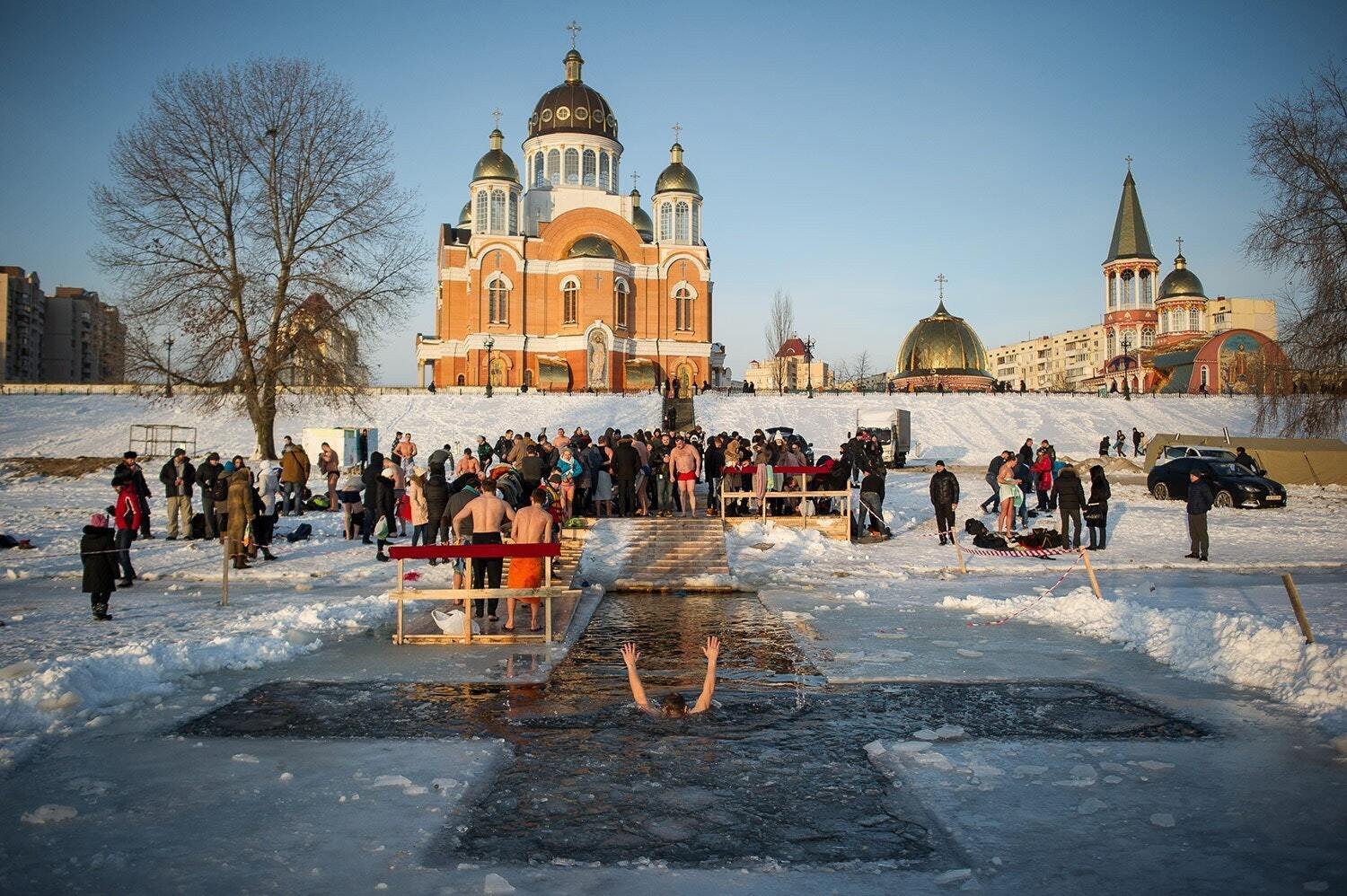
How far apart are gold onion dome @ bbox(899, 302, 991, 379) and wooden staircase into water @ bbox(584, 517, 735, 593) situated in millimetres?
62284

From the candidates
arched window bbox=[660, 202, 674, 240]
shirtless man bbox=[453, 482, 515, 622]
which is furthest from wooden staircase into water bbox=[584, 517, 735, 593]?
arched window bbox=[660, 202, 674, 240]

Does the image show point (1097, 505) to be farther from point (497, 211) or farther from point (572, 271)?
point (497, 211)

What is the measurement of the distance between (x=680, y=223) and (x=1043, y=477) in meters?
41.7

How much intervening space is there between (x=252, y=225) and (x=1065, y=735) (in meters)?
25.6

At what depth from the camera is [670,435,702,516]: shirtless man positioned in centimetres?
1902

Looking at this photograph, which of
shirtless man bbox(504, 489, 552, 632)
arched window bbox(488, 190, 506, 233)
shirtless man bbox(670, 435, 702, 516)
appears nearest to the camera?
shirtless man bbox(504, 489, 552, 632)

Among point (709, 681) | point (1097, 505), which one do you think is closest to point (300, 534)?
point (709, 681)

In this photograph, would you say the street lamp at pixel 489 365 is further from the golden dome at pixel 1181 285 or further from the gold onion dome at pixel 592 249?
the golden dome at pixel 1181 285

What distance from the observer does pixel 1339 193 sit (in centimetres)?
2328

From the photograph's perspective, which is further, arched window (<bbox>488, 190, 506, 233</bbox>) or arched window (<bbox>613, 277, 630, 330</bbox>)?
arched window (<bbox>488, 190, 506, 233</bbox>)

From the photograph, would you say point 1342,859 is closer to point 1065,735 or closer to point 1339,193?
point 1065,735

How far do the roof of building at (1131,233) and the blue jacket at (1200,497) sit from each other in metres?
88.7

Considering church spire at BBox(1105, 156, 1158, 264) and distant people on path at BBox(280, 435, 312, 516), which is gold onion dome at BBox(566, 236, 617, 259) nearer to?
distant people on path at BBox(280, 435, 312, 516)

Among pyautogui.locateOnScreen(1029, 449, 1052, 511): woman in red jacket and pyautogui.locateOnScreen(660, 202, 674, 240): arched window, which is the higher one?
pyautogui.locateOnScreen(660, 202, 674, 240): arched window
